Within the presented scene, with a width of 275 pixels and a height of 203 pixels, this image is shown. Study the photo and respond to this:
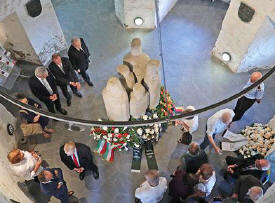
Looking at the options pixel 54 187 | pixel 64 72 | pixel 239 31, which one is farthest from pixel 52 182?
pixel 239 31

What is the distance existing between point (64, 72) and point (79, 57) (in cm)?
46

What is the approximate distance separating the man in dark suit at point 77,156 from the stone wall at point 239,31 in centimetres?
408

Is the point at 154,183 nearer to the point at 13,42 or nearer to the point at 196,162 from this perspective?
the point at 196,162

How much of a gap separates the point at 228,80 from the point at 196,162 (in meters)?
3.16

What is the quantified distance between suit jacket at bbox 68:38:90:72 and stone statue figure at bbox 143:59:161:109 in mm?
1977

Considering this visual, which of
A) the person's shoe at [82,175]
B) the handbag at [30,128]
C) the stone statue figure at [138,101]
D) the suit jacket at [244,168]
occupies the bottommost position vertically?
the person's shoe at [82,175]

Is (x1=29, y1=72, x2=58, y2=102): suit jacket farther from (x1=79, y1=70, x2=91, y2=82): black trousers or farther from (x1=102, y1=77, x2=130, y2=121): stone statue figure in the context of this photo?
Answer: (x1=102, y1=77, x2=130, y2=121): stone statue figure

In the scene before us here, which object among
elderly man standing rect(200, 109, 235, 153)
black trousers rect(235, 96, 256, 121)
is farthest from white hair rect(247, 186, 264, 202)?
black trousers rect(235, 96, 256, 121)

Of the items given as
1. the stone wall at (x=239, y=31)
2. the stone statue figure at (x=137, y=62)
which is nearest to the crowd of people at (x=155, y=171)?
the stone statue figure at (x=137, y=62)

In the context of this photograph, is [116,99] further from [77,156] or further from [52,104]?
[52,104]

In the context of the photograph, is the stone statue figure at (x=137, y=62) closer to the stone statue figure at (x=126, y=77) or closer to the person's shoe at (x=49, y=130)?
the stone statue figure at (x=126, y=77)

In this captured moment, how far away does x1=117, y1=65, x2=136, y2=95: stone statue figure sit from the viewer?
4.98 m

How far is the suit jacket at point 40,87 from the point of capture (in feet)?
19.2

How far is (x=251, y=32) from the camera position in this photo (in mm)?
6656
